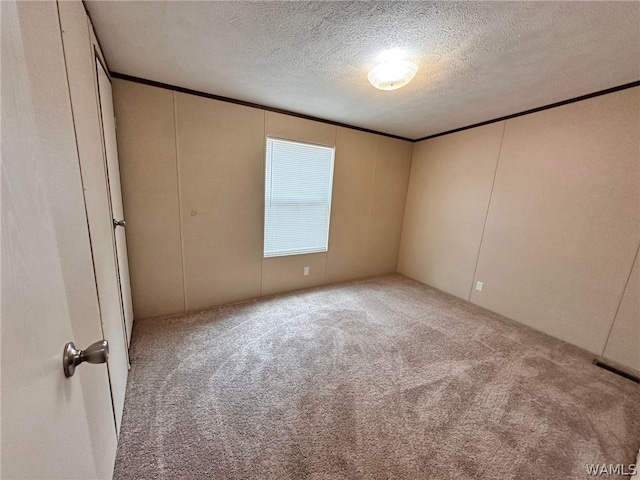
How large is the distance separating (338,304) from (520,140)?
8.87ft

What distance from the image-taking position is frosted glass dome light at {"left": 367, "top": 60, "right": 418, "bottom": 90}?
5.53ft

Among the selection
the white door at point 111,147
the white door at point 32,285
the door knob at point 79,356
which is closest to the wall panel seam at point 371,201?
the white door at point 111,147

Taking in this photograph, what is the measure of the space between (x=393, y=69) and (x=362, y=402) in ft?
7.42

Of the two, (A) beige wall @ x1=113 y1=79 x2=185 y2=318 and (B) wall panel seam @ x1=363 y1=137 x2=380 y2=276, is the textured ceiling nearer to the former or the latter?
(A) beige wall @ x1=113 y1=79 x2=185 y2=318

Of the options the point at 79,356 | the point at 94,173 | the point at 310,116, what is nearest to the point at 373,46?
the point at 310,116

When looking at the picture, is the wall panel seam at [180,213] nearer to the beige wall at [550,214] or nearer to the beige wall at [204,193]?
the beige wall at [204,193]

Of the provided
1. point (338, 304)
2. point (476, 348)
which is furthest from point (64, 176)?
point (476, 348)

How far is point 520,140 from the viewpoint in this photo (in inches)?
104

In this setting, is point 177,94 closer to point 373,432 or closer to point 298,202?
point 298,202

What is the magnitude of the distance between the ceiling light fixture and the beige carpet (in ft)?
7.04

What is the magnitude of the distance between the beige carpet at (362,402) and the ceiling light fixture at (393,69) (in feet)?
7.04

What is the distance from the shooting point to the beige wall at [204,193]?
87.0 inches

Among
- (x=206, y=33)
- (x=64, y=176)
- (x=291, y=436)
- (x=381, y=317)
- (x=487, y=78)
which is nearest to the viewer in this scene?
(x=64, y=176)

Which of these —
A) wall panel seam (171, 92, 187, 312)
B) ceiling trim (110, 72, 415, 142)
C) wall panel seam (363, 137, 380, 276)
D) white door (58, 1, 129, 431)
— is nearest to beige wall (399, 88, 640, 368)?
wall panel seam (363, 137, 380, 276)
